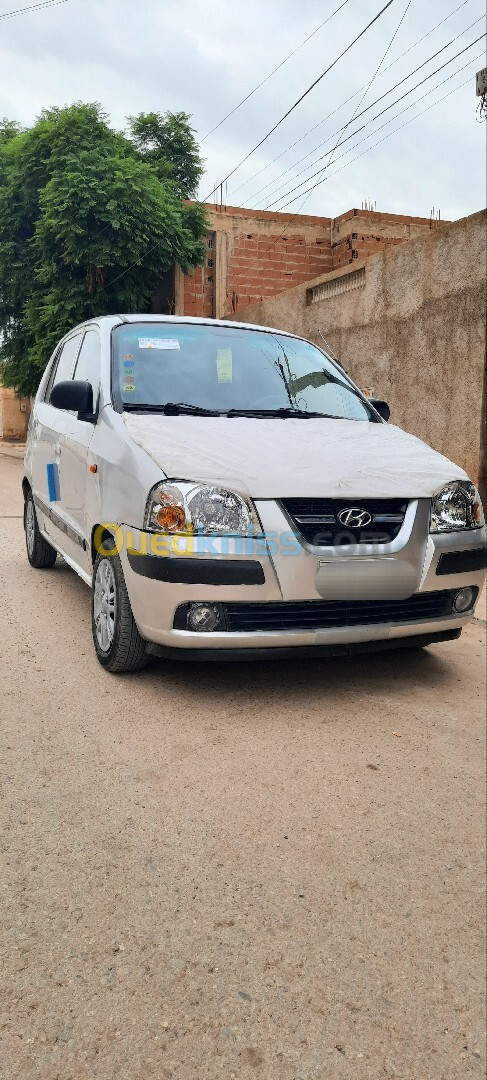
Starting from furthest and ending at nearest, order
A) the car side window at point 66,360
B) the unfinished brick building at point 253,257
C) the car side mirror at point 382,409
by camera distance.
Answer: the unfinished brick building at point 253,257, the car side window at point 66,360, the car side mirror at point 382,409

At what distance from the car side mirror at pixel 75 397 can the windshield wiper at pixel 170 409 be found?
30 centimetres

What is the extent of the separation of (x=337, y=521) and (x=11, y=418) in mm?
37879

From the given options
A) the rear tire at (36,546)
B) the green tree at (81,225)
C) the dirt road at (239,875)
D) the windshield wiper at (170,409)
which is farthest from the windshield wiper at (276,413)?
the green tree at (81,225)

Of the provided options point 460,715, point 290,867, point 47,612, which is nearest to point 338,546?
point 460,715

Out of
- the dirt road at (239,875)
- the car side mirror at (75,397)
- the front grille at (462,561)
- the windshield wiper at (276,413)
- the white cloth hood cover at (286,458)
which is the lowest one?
the dirt road at (239,875)

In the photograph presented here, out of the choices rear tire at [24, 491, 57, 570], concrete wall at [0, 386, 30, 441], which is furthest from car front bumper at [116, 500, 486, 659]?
concrete wall at [0, 386, 30, 441]

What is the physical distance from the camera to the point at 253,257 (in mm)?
18062

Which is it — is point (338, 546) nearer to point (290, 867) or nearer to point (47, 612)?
point (290, 867)

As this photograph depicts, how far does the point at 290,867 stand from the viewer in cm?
232

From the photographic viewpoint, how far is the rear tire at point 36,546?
233 inches

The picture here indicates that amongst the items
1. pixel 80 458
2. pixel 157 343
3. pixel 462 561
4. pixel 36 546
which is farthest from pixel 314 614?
pixel 36 546

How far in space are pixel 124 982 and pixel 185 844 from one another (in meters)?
0.59

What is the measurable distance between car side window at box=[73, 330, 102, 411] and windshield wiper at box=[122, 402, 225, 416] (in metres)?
0.33

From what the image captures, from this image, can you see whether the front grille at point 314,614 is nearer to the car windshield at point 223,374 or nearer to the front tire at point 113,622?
the front tire at point 113,622
